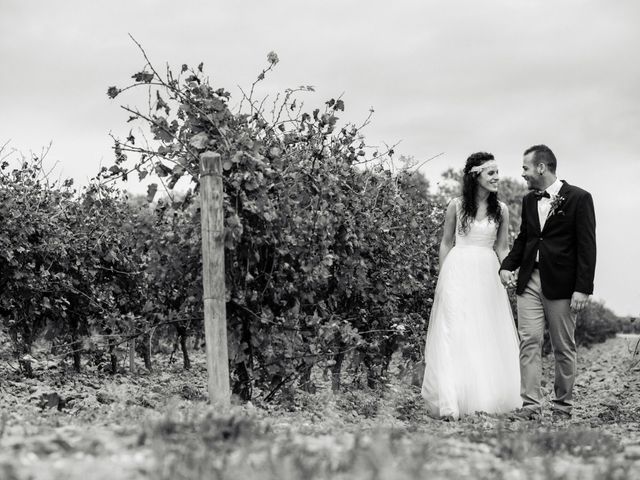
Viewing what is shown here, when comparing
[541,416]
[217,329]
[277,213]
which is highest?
[277,213]

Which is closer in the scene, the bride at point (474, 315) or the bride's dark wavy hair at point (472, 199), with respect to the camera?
the bride at point (474, 315)

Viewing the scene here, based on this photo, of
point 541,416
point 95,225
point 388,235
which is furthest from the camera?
point 95,225

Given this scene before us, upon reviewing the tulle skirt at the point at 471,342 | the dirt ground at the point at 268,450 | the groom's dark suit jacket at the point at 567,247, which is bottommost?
the dirt ground at the point at 268,450

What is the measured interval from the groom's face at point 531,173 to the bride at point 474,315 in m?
0.31

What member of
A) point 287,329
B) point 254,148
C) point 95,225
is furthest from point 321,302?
point 95,225

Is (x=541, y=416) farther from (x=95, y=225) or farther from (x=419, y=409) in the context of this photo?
(x=95, y=225)

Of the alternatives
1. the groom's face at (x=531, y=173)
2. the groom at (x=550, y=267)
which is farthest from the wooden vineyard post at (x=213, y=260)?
the groom's face at (x=531, y=173)

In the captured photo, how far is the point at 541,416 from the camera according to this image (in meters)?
8.13

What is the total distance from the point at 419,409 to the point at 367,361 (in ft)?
5.68

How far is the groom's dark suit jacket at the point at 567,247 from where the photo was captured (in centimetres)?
813

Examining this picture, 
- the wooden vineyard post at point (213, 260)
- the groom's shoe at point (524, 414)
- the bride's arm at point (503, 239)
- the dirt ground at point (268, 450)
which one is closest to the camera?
the dirt ground at point (268, 450)

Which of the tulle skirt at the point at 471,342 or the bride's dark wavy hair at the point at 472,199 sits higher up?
the bride's dark wavy hair at the point at 472,199

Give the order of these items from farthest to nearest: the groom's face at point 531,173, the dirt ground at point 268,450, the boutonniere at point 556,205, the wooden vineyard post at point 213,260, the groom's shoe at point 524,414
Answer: the groom's face at point 531,173
the boutonniere at point 556,205
the groom's shoe at point 524,414
the wooden vineyard post at point 213,260
the dirt ground at point 268,450

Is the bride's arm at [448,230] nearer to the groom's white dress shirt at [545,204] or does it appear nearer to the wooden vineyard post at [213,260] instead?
the groom's white dress shirt at [545,204]
